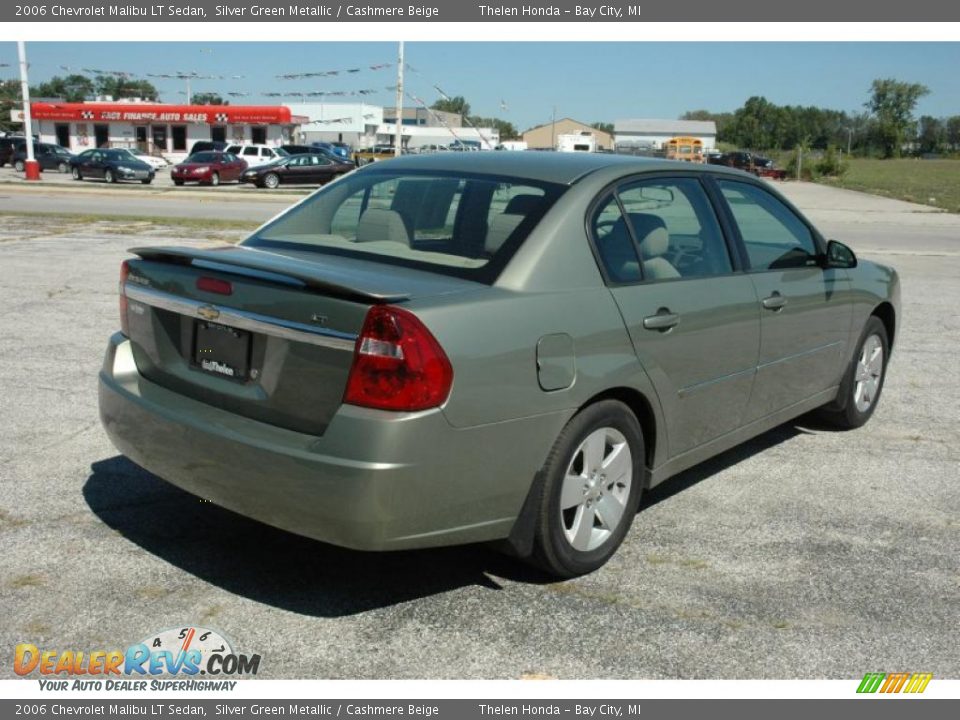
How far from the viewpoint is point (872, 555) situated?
4.28m

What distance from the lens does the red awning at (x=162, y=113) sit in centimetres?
6019

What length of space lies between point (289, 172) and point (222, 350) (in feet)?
122

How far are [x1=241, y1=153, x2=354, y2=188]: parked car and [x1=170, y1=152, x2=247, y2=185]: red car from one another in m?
1.26

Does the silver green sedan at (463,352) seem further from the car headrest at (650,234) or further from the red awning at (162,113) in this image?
the red awning at (162,113)

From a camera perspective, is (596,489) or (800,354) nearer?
(596,489)

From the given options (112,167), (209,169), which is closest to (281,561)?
(209,169)

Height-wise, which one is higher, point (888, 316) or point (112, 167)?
point (888, 316)

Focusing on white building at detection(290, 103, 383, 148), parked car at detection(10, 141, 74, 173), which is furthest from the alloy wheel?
white building at detection(290, 103, 383, 148)

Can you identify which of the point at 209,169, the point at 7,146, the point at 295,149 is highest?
the point at 295,149

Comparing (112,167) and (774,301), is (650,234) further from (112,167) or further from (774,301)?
(112,167)

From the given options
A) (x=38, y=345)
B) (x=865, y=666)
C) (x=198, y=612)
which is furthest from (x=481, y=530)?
(x=38, y=345)

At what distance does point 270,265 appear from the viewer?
3.60m
